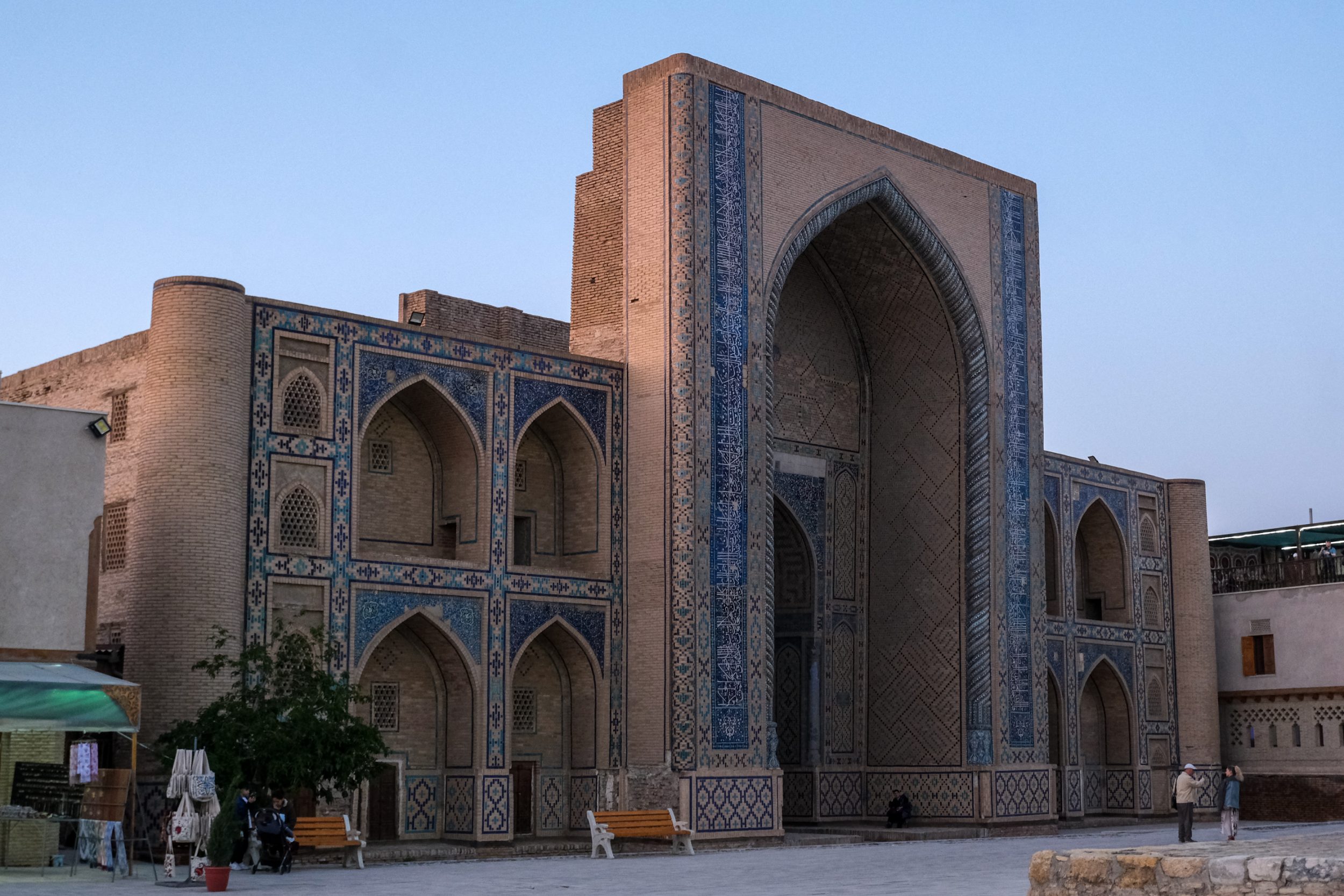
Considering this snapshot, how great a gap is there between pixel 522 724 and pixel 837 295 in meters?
6.84

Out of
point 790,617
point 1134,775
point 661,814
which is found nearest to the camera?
point 661,814

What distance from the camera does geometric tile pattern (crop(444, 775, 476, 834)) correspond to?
14891mm

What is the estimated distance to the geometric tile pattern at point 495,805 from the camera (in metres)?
14.7

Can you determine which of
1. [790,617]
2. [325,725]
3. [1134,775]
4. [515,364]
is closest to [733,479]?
[515,364]

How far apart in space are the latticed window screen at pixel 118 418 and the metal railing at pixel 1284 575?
624 inches

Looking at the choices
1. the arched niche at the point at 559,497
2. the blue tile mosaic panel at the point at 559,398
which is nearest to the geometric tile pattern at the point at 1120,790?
the arched niche at the point at 559,497

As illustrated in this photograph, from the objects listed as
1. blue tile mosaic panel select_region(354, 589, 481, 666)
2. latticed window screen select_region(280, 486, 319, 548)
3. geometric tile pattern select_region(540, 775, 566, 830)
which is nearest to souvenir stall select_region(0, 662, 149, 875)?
latticed window screen select_region(280, 486, 319, 548)

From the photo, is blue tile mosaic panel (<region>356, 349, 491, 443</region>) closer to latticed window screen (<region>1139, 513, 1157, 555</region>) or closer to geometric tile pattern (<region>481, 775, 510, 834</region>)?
geometric tile pattern (<region>481, 775, 510, 834</region>)

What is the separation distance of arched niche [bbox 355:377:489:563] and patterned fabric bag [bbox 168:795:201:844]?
386cm

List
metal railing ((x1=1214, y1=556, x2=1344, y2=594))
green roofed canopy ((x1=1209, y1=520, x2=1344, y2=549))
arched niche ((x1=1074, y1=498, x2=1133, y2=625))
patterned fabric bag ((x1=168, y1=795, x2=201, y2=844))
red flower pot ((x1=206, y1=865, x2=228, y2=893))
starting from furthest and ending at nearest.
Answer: green roofed canopy ((x1=1209, y1=520, x2=1344, y2=549)) → metal railing ((x1=1214, y1=556, x2=1344, y2=594)) → arched niche ((x1=1074, y1=498, x2=1133, y2=625)) → patterned fabric bag ((x1=168, y1=795, x2=201, y2=844)) → red flower pot ((x1=206, y1=865, x2=228, y2=893))

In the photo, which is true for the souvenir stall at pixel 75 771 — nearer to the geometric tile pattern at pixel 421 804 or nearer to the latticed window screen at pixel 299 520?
the latticed window screen at pixel 299 520

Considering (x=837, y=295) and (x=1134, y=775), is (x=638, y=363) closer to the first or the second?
(x=837, y=295)

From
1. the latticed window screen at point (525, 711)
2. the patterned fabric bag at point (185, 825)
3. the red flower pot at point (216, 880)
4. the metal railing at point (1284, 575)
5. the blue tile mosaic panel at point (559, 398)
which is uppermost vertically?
the blue tile mosaic panel at point (559, 398)

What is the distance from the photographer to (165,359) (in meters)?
13.5
